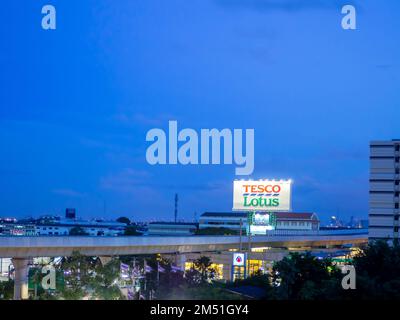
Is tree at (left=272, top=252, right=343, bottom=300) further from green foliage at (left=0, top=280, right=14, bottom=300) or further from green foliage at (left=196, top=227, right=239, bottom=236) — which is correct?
green foliage at (left=196, top=227, right=239, bottom=236)

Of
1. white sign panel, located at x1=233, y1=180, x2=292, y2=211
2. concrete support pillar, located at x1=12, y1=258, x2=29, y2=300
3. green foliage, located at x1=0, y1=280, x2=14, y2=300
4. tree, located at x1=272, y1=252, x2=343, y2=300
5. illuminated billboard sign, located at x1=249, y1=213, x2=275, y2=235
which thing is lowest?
green foliage, located at x1=0, y1=280, x2=14, y2=300

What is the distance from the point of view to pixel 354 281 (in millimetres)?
19656

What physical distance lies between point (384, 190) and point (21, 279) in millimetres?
30810

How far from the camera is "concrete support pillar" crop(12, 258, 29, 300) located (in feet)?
98.8

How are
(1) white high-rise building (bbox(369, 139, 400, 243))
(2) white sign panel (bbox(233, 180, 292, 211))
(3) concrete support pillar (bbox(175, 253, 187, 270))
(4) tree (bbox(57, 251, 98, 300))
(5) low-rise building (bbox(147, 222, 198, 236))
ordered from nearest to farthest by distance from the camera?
(4) tree (bbox(57, 251, 98, 300)) → (2) white sign panel (bbox(233, 180, 292, 211)) → (3) concrete support pillar (bbox(175, 253, 187, 270)) → (1) white high-rise building (bbox(369, 139, 400, 243)) → (5) low-rise building (bbox(147, 222, 198, 236))

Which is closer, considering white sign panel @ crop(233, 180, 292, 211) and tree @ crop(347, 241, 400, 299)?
tree @ crop(347, 241, 400, 299)

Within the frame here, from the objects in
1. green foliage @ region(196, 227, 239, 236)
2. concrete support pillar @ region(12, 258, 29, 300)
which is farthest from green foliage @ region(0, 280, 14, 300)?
green foliage @ region(196, 227, 239, 236)

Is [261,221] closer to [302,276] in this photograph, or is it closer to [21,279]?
[21,279]

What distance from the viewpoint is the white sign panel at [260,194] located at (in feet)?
151

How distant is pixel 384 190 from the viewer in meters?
52.8

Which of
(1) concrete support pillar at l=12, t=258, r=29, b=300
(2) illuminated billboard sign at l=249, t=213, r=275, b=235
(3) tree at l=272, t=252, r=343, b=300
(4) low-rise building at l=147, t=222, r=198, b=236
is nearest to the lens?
(3) tree at l=272, t=252, r=343, b=300

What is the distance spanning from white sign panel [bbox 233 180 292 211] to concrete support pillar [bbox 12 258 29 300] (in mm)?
17115

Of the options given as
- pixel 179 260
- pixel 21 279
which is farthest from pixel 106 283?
pixel 179 260
